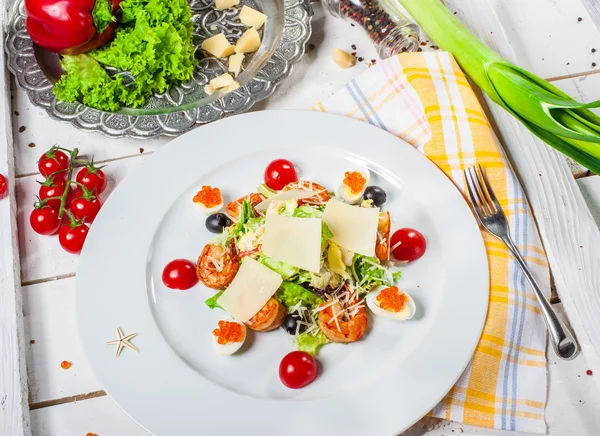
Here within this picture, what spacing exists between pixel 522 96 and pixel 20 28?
252cm

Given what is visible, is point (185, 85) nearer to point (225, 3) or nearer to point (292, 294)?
point (225, 3)

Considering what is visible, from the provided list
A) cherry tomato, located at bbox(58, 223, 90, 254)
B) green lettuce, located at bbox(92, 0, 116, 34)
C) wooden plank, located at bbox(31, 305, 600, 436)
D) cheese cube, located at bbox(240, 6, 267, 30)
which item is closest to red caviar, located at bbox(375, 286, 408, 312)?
wooden plank, located at bbox(31, 305, 600, 436)

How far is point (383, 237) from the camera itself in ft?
8.19

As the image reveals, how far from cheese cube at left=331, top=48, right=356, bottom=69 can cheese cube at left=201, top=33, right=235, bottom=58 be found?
544 mm

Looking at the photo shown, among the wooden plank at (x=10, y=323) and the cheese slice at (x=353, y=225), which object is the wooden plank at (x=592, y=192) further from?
the wooden plank at (x=10, y=323)

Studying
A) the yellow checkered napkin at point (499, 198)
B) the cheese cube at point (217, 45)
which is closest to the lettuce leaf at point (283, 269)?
the yellow checkered napkin at point (499, 198)

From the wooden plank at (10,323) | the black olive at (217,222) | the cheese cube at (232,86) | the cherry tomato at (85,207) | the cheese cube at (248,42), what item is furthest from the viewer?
the cheese cube at (248,42)

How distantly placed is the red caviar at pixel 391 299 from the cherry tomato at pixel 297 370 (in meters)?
0.34

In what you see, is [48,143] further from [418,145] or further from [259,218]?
[418,145]

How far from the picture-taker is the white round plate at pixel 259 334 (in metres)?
2.23

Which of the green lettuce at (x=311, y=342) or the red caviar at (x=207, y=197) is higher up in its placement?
the green lettuce at (x=311, y=342)

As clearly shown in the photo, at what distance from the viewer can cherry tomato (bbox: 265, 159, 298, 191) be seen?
2.69 metres

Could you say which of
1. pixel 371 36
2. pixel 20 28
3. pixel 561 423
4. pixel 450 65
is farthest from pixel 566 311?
pixel 20 28

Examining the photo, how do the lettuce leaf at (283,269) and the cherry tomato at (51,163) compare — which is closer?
the lettuce leaf at (283,269)
